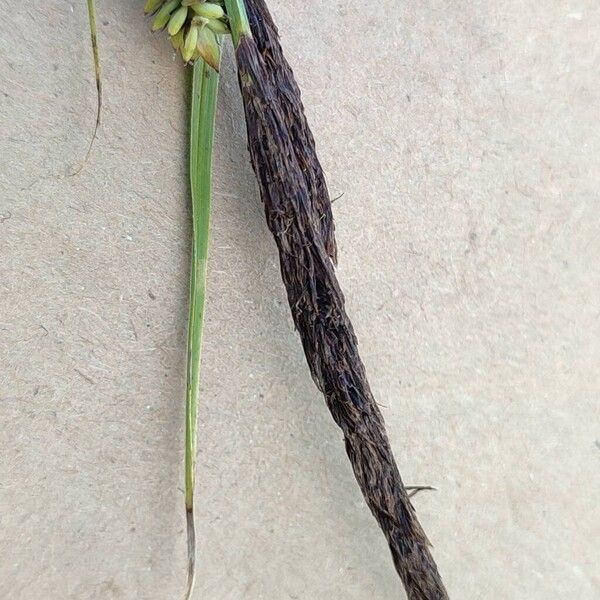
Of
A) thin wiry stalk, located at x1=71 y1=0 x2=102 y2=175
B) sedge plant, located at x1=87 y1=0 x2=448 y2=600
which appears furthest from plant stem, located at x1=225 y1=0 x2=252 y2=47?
thin wiry stalk, located at x1=71 y1=0 x2=102 y2=175

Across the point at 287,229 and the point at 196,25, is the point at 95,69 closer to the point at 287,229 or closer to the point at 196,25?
the point at 196,25

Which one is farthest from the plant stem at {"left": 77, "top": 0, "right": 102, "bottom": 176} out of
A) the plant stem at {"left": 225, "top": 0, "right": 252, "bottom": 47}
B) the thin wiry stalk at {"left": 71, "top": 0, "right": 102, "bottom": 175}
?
the plant stem at {"left": 225, "top": 0, "right": 252, "bottom": 47}

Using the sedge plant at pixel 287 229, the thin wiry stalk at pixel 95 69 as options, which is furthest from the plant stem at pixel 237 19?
the thin wiry stalk at pixel 95 69

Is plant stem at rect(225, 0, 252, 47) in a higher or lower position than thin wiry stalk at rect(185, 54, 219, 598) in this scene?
higher

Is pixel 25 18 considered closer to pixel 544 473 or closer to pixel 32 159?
pixel 32 159

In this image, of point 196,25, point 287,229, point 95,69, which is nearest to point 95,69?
point 95,69

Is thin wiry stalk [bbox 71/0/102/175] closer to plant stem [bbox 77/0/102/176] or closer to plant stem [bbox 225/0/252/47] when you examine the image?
plant stem [bbox 77/0/102/176]

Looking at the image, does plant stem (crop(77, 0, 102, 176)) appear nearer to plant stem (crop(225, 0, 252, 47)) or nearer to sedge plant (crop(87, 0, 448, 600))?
sedge plant (crop(87, 0, 448, 600))

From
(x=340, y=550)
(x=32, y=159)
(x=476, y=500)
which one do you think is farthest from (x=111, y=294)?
(x=476, y=500)
